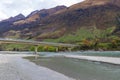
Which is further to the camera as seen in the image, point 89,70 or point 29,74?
point 89,70

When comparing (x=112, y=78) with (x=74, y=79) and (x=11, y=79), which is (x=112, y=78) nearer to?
(x=74, y=79)

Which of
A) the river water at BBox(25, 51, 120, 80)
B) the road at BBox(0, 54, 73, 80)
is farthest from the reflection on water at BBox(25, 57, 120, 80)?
the road at BBox(0, 54, 73, 80)

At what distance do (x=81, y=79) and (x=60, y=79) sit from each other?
2.61 m

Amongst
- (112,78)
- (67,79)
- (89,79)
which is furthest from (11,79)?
(112,78)

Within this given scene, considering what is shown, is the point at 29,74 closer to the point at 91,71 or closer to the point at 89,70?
the point at 91,71

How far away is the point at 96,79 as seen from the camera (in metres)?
37.4

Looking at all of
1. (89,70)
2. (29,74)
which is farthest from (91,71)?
(29,74)

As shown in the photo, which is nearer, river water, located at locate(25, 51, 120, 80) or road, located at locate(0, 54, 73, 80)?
road, located at locate(0, 54, 73, 80)

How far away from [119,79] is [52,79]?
8268mm

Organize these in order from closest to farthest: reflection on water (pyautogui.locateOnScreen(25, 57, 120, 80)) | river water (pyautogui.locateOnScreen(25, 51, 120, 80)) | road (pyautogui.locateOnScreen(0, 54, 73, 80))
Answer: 1. road (pyautogui.locateOnScreen(0, 54, 73, 80))
2. reflection on water (pyautogui.locateOnScreen(25, 57, 120, 80))
3. river water (pyautogui.locateOnScreen(25, 51, 120, 80))

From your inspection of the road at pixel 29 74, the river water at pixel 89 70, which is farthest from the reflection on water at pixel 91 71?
the road at pixel 29 74

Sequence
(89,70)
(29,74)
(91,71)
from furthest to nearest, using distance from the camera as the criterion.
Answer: (89,70)
(91,71)
(29,74)

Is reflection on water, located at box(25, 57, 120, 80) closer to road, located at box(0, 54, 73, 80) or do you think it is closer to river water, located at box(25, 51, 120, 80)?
river water, located at box(25, 51, 120, 80)

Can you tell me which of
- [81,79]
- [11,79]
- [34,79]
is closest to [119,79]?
[81,79]
